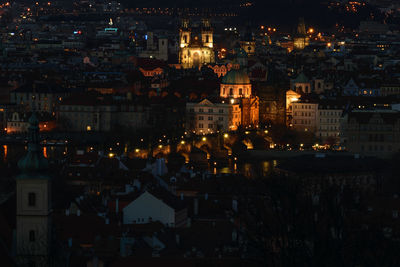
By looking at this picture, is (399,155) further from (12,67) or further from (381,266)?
(12,67)

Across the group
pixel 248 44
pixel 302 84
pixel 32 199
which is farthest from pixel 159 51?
pixel 32 199

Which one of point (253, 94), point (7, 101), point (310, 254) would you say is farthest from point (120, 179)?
point (7, 101)

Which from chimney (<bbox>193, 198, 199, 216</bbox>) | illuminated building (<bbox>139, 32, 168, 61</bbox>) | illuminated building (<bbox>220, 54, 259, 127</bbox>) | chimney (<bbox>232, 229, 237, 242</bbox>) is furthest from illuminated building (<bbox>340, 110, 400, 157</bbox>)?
illuminated building (<bbox>139, 32, 168, 61</bbox>)

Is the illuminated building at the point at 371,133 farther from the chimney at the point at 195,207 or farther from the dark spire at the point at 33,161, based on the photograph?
the dark spire at the point at 33,161

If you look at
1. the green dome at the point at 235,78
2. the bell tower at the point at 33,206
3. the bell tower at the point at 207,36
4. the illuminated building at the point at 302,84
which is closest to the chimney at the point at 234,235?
the bell tower at the point at 33,206

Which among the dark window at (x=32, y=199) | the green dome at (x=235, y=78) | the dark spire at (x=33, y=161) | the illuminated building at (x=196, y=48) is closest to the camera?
the dark spire at (x=33, y=161)

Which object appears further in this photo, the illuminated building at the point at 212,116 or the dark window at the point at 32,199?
the illuminated building at the point at 212,116

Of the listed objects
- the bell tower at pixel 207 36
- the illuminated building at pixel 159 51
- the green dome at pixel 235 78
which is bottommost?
the green dome at pixel 235 78
